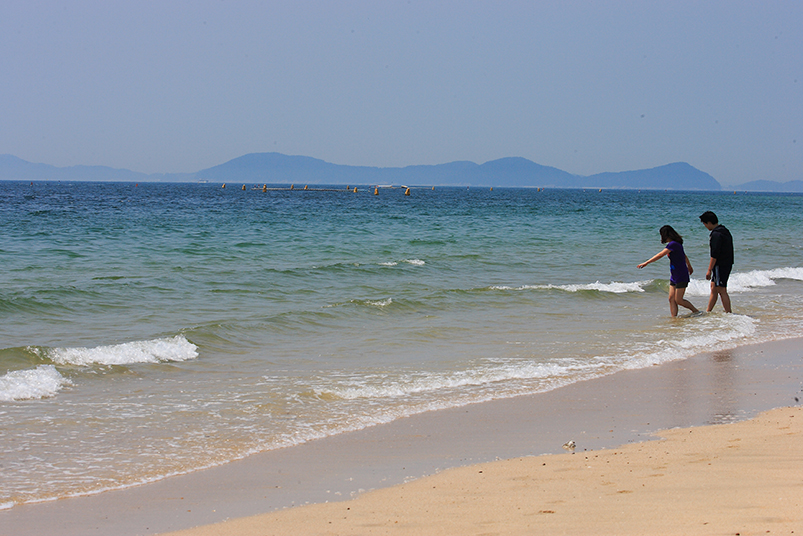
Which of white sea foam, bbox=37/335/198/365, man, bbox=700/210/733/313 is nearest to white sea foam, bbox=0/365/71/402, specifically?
white sea foam, bbox=37/335/198/365

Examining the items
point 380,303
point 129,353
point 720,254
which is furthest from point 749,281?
point 129,353

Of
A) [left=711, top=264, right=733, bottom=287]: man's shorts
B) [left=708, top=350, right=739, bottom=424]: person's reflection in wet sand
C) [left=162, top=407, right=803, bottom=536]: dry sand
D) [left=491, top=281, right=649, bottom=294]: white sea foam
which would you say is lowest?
[left=708, top=350, right=739, bottom=424]: person's reflection in wet sand

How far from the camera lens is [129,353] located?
28.0ft

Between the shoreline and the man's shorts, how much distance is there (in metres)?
3.33

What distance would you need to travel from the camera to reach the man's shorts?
11.7 meters

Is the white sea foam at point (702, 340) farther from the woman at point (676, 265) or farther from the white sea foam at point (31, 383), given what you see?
the white sea foam at point (31, 383)

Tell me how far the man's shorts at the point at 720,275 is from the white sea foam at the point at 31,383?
402 inches

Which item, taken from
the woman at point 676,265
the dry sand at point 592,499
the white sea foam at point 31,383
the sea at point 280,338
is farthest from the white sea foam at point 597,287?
the dry sand at point 592,499

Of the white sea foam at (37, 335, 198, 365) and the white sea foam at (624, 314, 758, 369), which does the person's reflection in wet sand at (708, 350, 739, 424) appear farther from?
the white sea foam at (37, 335, 198, 365)

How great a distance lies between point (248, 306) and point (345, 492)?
8.59 m

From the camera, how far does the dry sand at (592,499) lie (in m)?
3.56

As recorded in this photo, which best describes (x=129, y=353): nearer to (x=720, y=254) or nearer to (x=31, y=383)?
(x=31, y=383)

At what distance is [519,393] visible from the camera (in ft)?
23.9

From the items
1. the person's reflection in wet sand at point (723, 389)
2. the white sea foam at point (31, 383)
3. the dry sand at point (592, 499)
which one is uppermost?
the dry sand at point (592, 499)
